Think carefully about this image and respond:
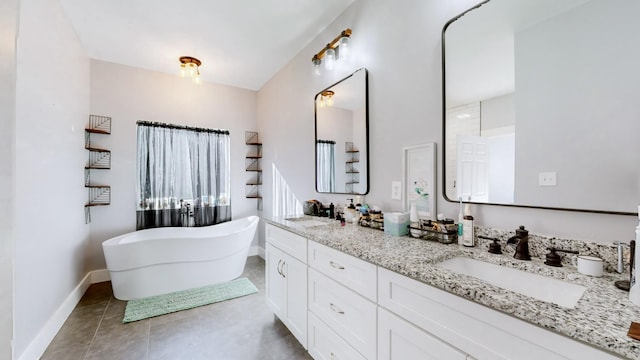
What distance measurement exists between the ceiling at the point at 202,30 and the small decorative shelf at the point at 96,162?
820mm

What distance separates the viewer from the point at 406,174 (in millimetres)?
1769

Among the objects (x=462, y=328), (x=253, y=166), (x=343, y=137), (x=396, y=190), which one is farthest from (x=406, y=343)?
(x=253, y=166)

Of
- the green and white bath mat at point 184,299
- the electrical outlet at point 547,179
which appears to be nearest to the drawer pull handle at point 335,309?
the electrical outlet at point 547,179

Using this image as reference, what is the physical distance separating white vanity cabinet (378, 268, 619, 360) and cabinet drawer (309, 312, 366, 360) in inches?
11.5

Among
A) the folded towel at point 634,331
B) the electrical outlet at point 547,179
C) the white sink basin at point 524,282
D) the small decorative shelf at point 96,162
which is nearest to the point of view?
the folded towel at point 634,331

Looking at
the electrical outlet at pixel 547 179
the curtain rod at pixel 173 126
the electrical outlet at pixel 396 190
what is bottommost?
the electrical outlet at pixel 396 190

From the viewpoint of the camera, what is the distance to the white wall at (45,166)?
172 centimetres

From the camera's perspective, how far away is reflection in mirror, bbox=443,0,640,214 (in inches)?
37.4

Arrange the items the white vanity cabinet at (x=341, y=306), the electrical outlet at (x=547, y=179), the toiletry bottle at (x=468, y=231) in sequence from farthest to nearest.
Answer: the toiletry bottle at (x=468, y=231), the white vanity cabinet at (x=341, y=306), the electrical outlet at (x=547, y=179)

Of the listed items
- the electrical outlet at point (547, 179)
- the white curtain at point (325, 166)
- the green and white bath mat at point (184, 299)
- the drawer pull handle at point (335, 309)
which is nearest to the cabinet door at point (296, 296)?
the drawer pull handle at point (335, 309)

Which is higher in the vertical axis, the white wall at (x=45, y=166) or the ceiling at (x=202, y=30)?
the ceiling at (x=202, y=30)

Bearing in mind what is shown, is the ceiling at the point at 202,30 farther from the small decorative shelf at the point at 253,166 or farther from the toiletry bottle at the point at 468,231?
the toiletry bottle at the point at 468,231

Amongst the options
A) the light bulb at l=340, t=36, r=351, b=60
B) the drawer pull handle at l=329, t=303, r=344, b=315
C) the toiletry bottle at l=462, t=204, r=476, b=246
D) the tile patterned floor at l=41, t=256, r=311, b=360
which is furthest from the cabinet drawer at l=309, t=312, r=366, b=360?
the light bulb at l=340, t=36, r=351, b=60

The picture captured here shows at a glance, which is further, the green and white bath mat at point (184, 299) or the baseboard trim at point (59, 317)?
the green and white bath mat at point (184, 299)
